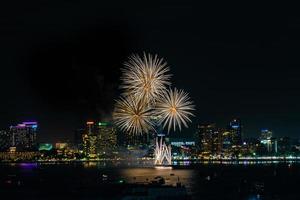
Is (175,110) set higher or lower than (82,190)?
higher

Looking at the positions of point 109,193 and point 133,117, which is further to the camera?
point 109,193

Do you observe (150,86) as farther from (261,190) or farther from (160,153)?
(160,153)

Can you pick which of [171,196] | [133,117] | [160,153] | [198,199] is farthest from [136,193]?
[160,153]

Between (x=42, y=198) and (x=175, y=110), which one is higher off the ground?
(x=175, y=110)

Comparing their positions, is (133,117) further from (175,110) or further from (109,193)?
(109,193)

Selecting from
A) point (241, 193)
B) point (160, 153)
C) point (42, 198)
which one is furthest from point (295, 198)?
point (160, 153)

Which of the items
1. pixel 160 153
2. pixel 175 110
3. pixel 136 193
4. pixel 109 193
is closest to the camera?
pixel 136 193

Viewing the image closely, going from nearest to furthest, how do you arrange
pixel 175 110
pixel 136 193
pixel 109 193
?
pixel 136 193, pixel 175 110, pixel 109 193

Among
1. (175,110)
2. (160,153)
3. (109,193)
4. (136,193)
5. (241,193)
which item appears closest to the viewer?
(136,193)

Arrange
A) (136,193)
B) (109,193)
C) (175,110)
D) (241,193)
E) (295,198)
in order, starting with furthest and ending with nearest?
(241,193), (295,198), (109,193), (175,110), (136,193)
